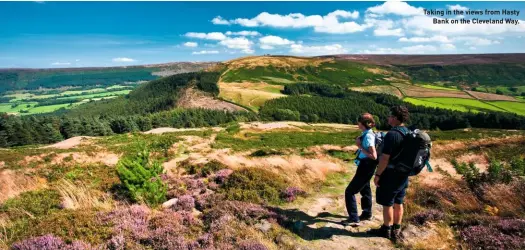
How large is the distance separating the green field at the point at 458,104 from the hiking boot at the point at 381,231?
481ft

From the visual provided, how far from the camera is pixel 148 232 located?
652 centimetres

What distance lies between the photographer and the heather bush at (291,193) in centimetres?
967

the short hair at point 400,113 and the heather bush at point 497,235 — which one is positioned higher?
the short hair at point 400,113

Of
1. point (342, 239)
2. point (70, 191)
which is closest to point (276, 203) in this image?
point (342, 239)

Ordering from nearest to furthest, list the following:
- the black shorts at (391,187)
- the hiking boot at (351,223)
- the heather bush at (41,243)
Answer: the heather bush at (41,243)
the black shorts at (391,187)
the hiking boot at (351,223)

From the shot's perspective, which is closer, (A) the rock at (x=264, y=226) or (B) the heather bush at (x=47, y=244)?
(B) the heather bush at (x=47, y=244)

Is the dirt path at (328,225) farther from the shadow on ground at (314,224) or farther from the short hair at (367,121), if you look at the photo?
the short hair at (367,121)

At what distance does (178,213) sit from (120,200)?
2.31 m

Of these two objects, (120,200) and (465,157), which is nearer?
(120,200)

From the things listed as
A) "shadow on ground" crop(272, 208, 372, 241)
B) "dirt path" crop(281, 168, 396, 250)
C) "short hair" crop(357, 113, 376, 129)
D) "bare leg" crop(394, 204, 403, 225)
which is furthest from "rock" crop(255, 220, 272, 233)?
"short hair" crop(357, 113, 376, 129)

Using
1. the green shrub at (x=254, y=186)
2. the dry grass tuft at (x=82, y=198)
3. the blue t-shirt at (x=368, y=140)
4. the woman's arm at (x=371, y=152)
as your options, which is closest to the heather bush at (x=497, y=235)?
the woman's arm at (x=371, y=152)

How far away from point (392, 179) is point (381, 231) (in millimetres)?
1332

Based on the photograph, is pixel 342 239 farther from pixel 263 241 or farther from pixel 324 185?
pixel 324 185

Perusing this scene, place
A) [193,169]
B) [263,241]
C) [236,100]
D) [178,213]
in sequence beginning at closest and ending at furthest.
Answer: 1. [263,241]
2. [178,213]
3. [193,169]
4. [236,100]
